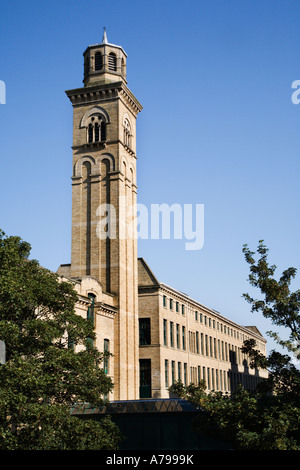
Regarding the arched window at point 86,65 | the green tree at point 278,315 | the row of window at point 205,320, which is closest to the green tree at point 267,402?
the green tree at point 278,315

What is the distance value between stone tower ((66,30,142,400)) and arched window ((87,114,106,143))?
0.02 m

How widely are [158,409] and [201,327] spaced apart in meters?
42.2

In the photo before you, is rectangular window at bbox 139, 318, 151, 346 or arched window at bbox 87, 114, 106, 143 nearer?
arched window at bbox 87, 114, 106, 143

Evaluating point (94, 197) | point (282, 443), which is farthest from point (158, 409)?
point (94, 197)

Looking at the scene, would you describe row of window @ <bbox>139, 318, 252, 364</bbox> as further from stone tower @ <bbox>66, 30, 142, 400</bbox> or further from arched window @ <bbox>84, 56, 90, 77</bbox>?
arched window @ <bbox>84, 56, 90, 77</bbox>

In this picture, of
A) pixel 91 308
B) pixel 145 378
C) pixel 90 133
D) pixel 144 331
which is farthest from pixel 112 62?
pixel 145 378

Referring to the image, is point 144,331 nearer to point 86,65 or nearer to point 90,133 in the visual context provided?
point 90,133

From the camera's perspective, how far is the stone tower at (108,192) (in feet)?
171

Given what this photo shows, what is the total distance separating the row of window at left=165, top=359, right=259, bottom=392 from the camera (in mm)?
59844

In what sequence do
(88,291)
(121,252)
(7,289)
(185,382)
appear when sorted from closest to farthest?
(7,289), (88,291), (121,252), (185,382)

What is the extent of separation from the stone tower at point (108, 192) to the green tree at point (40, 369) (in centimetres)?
2397

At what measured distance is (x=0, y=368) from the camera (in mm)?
21859

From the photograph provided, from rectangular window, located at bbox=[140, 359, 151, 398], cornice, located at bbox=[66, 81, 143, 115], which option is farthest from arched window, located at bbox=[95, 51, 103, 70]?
rectangular window, located at bbox=[140, 359, 151, 398]
